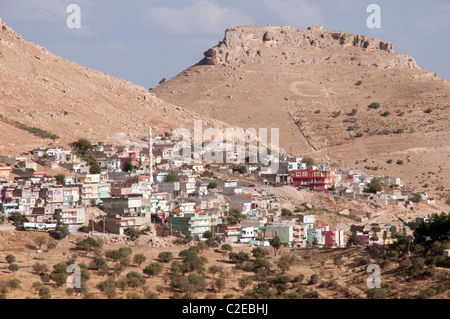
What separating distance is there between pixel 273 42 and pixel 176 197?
80.3 m

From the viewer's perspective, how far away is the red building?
55.7m

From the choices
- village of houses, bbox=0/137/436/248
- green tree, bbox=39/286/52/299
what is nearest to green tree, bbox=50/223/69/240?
village of houses, bbox=0/137/436/248

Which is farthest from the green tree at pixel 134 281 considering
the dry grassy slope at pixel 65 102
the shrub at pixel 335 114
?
the shrub at pixel 335 114

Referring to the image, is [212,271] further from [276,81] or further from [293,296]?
[276,81]

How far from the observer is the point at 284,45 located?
412ft

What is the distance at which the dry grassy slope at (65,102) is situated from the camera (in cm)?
6512

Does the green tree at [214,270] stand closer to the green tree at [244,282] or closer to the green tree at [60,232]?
the green tree at [244,282]

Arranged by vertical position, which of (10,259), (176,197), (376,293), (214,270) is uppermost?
(176,197)

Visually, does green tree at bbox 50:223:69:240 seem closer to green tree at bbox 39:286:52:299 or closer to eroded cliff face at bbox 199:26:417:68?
green tree at bbox 39:286:52:299

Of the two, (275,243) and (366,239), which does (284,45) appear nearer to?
(366,239)

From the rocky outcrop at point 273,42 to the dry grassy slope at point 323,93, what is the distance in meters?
0.15

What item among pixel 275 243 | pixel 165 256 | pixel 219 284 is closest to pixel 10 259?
pixel 165 256

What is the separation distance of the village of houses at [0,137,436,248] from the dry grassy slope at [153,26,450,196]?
1670 centimetres
